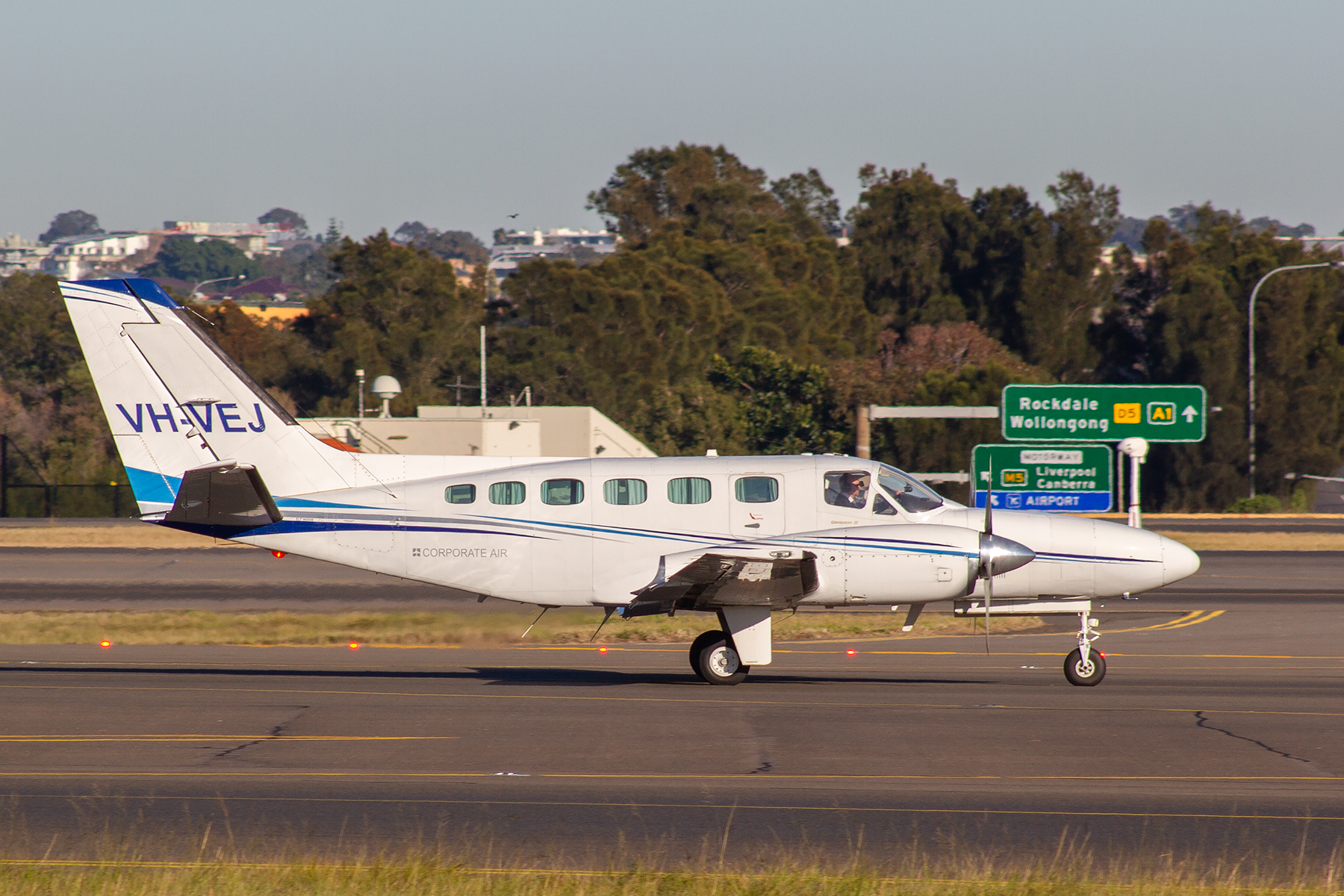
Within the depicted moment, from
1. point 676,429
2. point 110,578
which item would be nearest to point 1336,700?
point 110,578

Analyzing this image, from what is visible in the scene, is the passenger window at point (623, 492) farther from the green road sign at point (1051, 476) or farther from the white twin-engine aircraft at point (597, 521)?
the green road sign at point (1051, 476)

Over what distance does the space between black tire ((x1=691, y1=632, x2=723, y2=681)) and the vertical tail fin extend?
5.09 metres

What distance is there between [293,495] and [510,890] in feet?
33.2

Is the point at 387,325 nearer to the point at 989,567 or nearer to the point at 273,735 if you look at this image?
the point at 989,567

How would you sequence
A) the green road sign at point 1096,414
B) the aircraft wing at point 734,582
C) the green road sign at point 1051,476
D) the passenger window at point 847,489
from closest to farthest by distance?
the aircraft wing at point 734,582 < the passenger window at point 847,489 < the green road sign at point 1051,476 < the green road sign at point 1096,414

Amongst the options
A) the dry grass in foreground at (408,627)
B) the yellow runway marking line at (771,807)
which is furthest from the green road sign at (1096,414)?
the yellow runway marking line at (771,807)

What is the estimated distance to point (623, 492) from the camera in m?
17.0

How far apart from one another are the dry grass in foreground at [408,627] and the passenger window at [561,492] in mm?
4452

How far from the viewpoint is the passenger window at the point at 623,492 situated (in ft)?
55.8

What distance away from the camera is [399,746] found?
42.3 feet

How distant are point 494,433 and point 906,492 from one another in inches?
984

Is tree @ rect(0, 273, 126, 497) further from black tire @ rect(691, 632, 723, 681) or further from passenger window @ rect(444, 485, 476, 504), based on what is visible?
black tire @ rect(691, 632, 723, 681)

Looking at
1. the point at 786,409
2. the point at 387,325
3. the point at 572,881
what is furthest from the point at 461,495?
Answer: the point at 387,325

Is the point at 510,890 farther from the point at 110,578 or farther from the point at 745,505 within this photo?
the point at 110,578
